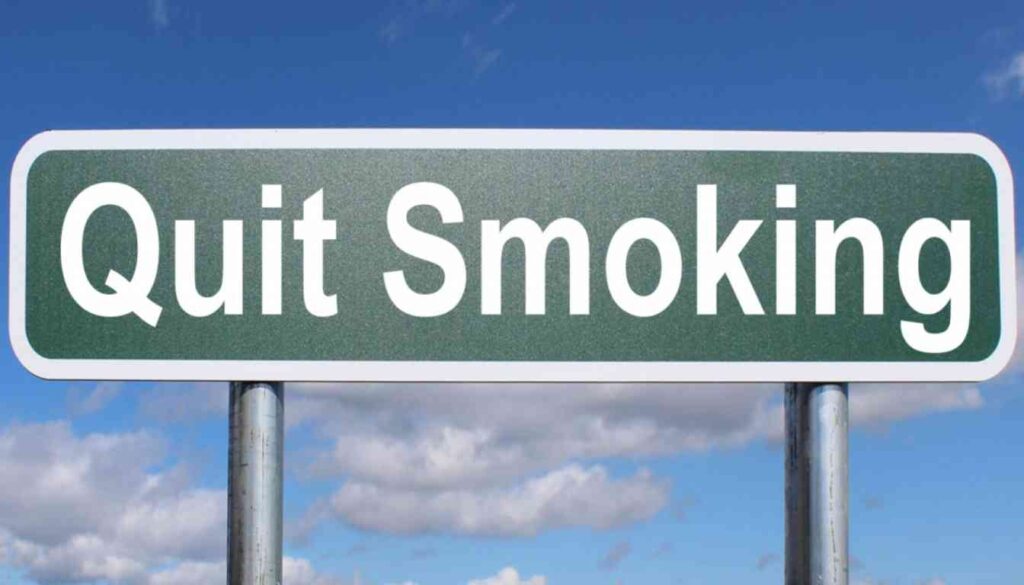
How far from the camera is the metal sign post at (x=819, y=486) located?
802cm

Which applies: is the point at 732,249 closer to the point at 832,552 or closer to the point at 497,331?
the point at 497,331

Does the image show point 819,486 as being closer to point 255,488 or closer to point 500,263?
point 500,263

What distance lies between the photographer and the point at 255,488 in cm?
791

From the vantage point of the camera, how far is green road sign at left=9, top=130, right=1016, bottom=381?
779 cm

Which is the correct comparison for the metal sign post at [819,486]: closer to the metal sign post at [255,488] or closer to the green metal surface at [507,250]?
the green metal surface at [507,250]

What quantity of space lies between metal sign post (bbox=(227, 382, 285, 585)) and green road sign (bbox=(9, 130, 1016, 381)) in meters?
0.25

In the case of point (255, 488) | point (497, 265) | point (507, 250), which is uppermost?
point (507, 250)

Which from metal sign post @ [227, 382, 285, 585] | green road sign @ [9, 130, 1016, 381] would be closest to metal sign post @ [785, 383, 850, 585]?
green road sign @ [9, 130, 1016, 381]

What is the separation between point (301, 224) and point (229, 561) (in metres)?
2.36

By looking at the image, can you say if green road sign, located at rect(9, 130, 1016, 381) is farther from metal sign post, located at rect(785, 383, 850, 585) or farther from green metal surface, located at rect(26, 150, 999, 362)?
metal sign post, located at rect(785, 383, 850, 585)

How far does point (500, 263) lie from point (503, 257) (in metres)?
0.05

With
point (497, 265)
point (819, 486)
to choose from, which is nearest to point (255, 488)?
point (497, 265)

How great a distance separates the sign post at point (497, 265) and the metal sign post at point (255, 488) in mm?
15

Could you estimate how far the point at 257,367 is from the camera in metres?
7.80
